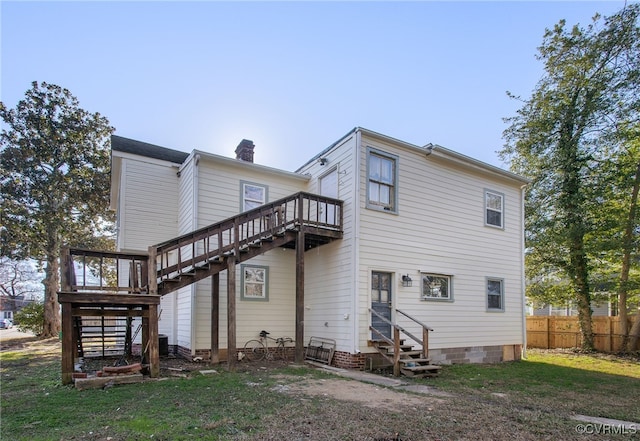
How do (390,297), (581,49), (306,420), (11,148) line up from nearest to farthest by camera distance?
1. (306,420)
2. (390,297)
3. (581,49)
4. (11,148)

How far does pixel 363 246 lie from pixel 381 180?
1959 millimetres

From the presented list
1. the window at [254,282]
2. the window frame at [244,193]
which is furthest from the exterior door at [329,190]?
the window at [254,282]

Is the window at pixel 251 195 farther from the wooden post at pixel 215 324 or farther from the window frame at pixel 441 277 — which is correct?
the window frame at pixel 441 277

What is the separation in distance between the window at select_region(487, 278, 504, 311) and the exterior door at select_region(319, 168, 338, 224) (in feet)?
19.5

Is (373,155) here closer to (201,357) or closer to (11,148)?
(201,357)

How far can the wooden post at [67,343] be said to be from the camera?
708cm

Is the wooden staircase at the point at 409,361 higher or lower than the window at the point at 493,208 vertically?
lower

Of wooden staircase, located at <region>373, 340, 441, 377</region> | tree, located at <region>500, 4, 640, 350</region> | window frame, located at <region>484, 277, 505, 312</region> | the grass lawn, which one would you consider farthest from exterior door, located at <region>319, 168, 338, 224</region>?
tree, located at <region>500, 4, 640, 350</region>

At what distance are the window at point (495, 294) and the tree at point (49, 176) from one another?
18.8m

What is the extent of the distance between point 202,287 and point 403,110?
8132 millimetres

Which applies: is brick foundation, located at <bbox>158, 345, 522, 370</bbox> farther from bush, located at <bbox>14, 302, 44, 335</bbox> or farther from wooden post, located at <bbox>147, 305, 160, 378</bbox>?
bush, located at <bbox>14, 302, 44, 335</bbox>

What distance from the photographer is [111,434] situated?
14.2 feet

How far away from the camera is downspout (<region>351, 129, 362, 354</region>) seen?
31.9 feet

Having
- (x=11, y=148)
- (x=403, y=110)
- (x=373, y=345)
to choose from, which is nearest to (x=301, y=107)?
(x=403, y=110)
